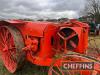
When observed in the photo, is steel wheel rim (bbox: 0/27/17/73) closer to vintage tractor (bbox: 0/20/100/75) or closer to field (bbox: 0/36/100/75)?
vintage tractor (bbox: 0/20/100/75)

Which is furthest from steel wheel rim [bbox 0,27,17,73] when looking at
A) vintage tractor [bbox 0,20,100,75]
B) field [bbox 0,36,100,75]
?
field [bbox 0,36,100,75]

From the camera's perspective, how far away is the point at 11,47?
5.57 meters

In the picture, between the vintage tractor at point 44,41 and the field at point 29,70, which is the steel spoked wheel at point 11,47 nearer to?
the vintage tractor at point 44,41

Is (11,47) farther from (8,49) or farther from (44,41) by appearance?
(44,41)

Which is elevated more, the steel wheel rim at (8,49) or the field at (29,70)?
the steel wheel rim at (8,49)

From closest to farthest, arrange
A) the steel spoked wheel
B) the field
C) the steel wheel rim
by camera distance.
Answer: the steel spoked wheel, the steel wheel rim, the field

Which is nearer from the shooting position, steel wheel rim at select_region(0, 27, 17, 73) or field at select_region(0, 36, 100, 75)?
steel wheel rim at select_region(0, 27, 17, 73)

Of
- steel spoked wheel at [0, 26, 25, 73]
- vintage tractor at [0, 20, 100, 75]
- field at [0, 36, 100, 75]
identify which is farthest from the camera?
field at [0, 36, 100, 75]

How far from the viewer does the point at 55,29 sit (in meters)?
5.21

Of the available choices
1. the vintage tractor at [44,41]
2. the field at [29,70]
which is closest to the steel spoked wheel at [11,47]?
the vintage tractor at [44,41]

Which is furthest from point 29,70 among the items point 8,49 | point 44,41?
point 44,41

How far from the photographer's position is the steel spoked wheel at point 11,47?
5.36 meters

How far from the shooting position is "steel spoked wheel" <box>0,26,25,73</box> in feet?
17.6

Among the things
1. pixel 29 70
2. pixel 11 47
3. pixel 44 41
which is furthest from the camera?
pixel 29 70
